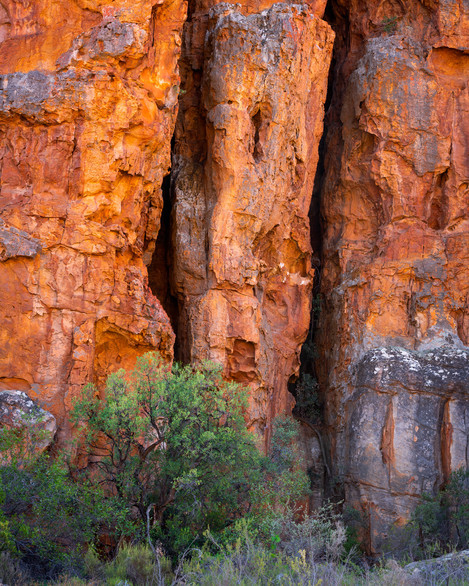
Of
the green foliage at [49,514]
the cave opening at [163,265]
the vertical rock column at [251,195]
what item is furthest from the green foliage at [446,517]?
the cave opening at [163,265]

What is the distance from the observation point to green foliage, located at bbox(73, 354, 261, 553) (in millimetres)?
13242

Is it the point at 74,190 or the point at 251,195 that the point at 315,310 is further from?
the point at 74,190

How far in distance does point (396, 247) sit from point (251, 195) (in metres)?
5.00

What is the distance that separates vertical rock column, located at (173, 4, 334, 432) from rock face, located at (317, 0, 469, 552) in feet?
5.43

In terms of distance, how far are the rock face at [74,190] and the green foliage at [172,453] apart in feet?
5.85

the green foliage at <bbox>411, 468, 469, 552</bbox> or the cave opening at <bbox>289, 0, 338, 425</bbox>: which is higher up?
the cave opening at <bbox>289, 0, 338, 425</bbox>

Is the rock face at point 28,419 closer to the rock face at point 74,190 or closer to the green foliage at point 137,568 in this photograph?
the rock face at point 74,190

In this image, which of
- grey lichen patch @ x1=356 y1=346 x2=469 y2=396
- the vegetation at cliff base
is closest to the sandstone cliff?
grey lichen patch @ x1=356 y1=346 x2=469 y2=396

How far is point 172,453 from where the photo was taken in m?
13.7

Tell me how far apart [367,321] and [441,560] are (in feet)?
32.9

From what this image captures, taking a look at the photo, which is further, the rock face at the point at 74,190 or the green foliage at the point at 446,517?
the green foliage at the point at 446,517

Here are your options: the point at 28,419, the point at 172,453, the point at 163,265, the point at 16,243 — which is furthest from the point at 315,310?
the point at 28,419

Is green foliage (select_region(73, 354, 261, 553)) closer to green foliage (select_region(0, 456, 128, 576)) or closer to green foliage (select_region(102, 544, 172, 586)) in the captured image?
green foliage (select_region(0, 456, 128, 576))

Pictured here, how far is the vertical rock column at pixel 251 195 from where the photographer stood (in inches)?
746
